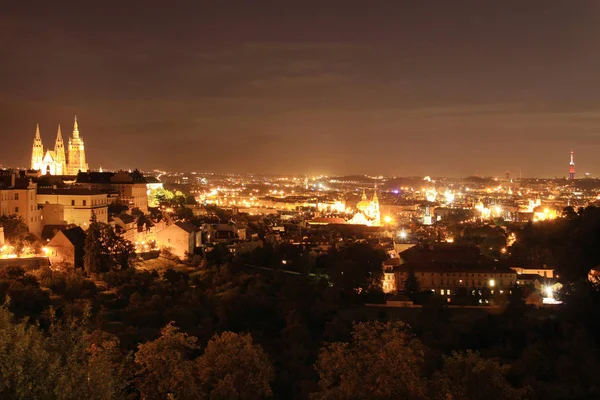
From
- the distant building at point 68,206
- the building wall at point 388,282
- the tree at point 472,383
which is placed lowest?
the building wall at point 388,282

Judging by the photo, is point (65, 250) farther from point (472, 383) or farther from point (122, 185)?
point (472, 383)

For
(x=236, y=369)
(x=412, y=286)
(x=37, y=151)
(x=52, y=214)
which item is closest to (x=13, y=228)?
(x=52, y=214)

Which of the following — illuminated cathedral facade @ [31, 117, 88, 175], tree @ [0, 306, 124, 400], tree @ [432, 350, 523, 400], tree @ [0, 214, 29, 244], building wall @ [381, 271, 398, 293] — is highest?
illuminated cathedral facade @ [31, 117, 88, 175]

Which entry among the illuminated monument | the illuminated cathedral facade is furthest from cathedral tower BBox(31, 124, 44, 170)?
the illuminated monument

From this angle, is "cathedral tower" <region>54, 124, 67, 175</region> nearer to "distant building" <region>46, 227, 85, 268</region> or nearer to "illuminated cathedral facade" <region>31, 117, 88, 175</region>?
"illuminated cathedral facade" <region>31, 117, 88, 175</region>

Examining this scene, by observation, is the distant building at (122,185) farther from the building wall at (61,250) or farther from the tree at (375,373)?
the tree at (375,373)

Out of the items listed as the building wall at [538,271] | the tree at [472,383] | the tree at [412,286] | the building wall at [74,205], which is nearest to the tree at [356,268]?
the tree at [412,286]

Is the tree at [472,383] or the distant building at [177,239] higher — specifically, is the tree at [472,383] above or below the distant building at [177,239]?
below
